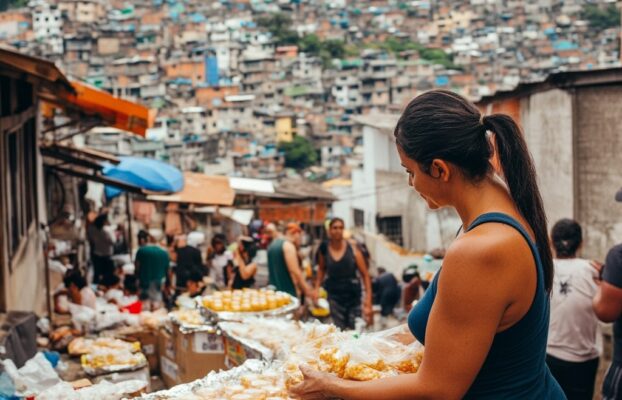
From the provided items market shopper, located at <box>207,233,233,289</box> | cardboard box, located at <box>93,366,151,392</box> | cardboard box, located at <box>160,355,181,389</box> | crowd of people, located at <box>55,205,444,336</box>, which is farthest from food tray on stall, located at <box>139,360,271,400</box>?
market shopper, located at <box>207,233,233,289</box>

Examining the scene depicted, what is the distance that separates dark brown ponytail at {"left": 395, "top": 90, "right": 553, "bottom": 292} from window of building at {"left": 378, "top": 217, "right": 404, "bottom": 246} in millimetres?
25930

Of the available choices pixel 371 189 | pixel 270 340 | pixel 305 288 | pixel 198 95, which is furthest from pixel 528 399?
pixel 198 95

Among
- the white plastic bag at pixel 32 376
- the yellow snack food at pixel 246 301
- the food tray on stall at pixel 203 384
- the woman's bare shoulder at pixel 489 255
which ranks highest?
the woman's bare shoulder at pixel 489 255

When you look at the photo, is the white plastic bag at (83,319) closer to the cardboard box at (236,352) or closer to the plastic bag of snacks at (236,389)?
the cardboard box at (236,352)

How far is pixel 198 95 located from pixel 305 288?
6978cm

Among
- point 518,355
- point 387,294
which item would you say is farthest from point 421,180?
point 387,294

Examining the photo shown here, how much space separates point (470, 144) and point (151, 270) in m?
8.34

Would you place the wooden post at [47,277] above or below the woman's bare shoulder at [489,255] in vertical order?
below

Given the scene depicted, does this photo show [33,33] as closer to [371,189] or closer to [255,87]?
[255,87]

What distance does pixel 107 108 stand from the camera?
8.42 meters

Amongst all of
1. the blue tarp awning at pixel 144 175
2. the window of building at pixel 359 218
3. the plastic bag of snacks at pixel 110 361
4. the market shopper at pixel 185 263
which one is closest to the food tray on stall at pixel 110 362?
the plastic bag of snacks at pixel 110 361

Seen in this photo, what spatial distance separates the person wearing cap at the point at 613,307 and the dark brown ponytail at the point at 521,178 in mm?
1861

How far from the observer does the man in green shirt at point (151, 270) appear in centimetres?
982

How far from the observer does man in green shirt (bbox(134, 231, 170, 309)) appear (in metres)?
9.82
